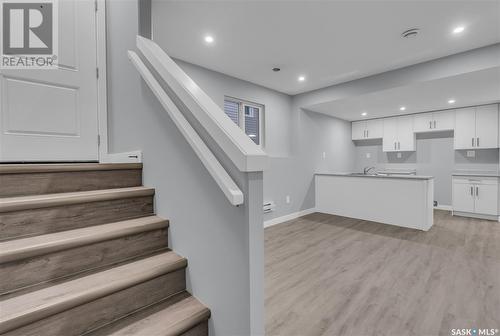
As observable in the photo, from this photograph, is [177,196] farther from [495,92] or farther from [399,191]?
[495,92]

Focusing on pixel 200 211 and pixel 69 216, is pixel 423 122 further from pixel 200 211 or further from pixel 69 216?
pixel 69 216

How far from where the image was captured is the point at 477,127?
15.5 ft

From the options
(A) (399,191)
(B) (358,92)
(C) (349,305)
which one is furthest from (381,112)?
(C) (349,305)

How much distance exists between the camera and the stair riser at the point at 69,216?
1.08 m

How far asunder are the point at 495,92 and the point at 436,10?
2858mm

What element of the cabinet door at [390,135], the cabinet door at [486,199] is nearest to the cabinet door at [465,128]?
the cabinet door at [486,199]

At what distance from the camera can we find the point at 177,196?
1262 mm

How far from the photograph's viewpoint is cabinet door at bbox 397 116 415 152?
5.57 m

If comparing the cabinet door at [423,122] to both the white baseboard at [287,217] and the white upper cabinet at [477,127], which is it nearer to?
the white upper cabinet at [477,127]

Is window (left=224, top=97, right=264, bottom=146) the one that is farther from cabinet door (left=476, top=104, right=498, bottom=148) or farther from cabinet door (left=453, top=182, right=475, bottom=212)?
cabinet door (left=476, top=104, right=498, bottom=148)

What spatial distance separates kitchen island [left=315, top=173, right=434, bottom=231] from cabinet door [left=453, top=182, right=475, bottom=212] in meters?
1.15

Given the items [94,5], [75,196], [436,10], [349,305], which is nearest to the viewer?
[75,196]

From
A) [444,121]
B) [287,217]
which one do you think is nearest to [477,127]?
[444,121]

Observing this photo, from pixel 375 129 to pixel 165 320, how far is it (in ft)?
21.6
